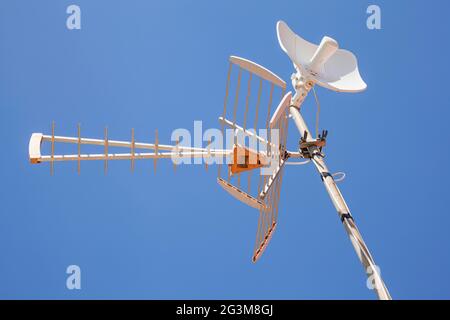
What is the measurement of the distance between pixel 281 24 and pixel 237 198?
4.08m

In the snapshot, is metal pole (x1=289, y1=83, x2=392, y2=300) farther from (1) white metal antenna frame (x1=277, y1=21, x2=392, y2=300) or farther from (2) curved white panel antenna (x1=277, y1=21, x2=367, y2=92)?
(2) curved white panel antenna (x1=277, y1=21, x2=367, y2=92)

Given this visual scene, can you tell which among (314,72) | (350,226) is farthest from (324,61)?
(350,226)

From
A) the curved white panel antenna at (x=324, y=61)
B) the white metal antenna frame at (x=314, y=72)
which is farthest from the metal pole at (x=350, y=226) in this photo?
the curved white panel antenna at (x=324, y=61)

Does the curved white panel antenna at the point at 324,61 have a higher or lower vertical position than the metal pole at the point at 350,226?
higher

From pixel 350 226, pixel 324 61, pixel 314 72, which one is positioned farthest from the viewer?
pixel 314 72

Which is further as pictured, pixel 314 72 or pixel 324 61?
pixel 314 72

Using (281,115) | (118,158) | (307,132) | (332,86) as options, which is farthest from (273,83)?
(118,158)

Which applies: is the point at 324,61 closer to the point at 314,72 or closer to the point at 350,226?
the point at 314,72

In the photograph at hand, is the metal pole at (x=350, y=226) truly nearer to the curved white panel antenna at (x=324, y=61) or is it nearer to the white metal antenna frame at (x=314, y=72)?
the white metal antenna frame at (x=314, y=72)

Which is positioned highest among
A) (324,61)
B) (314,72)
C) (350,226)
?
(324,61)

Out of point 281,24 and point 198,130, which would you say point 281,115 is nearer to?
point 198,130

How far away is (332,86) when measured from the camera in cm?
1005

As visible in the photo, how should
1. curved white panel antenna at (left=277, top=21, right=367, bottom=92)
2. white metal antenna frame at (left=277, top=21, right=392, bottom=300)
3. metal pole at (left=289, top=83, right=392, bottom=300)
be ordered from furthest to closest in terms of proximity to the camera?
curved white panel antenna at (left=277, top=21, right=367, bottom=92) < white metal antenna frame at (left=277, top=21, right=392, bottom=300) < metal pole at (left=289, top=83, right=392, bottom=300)

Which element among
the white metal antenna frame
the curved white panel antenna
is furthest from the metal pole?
the curved white panel antenna
